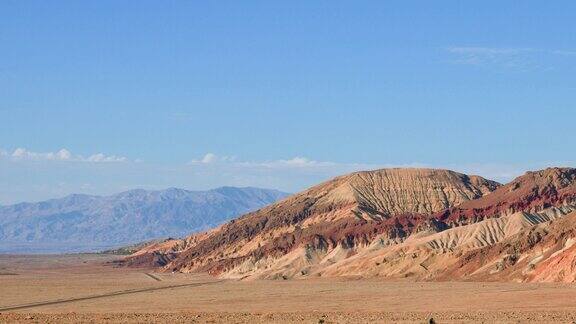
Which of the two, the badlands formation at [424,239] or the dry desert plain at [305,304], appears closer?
the dry desert plain at [305,304]

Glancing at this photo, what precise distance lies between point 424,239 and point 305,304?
60138mm

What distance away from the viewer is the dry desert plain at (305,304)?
208 ft

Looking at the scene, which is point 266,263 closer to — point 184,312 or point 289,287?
point 289,287

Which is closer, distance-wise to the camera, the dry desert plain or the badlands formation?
the dry desert plain

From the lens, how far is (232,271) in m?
168

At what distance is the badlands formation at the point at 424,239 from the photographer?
11300 cm

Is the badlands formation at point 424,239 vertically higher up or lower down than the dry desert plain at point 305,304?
higher up

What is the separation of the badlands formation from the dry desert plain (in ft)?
30.4

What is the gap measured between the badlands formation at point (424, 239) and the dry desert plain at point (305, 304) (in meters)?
9.26

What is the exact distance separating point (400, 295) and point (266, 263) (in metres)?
78.3

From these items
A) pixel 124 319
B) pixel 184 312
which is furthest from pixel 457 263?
pixel 124 319

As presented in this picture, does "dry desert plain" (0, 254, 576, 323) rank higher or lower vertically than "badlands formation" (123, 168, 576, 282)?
lower

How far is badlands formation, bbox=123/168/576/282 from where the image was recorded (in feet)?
371

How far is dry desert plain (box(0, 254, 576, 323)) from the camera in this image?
63.2 metres
